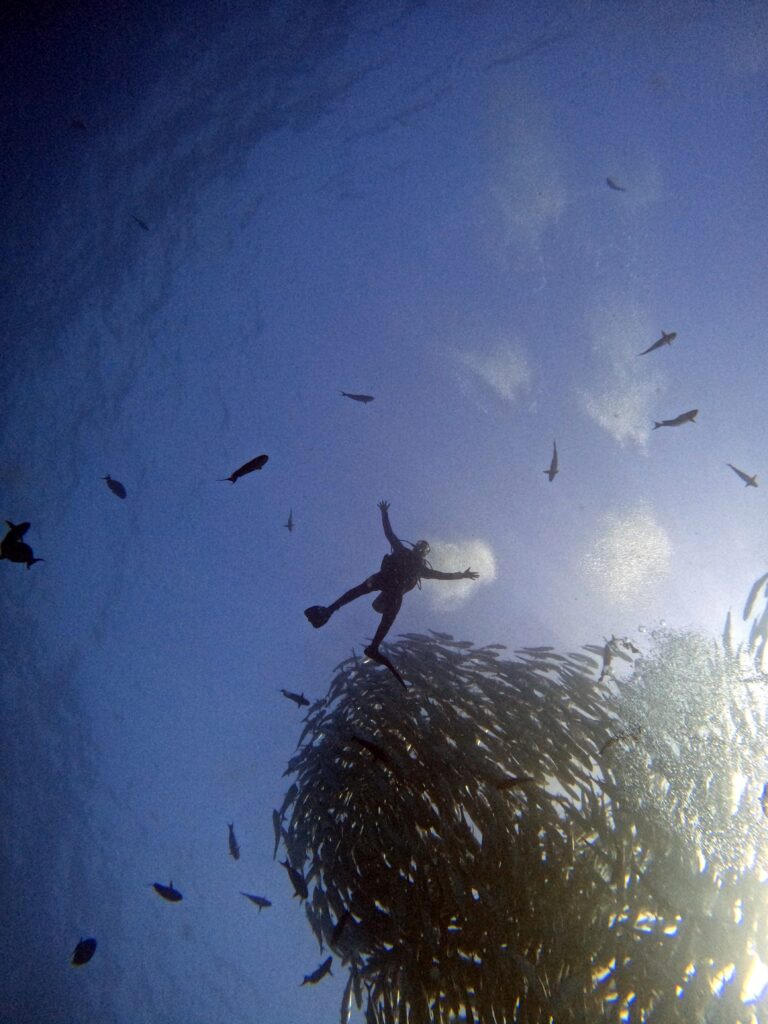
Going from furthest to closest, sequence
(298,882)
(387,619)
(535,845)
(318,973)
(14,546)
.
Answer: (318,973)
(387,619)
(14,546)
(298,882)
(535,845)

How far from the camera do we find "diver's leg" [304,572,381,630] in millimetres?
6879

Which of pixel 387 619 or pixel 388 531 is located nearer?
pixel 387 619

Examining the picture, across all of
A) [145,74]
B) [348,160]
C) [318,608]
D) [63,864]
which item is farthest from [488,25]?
[63,864]

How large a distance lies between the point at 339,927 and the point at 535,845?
2.11 meters

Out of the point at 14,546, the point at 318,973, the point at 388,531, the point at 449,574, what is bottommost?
the point at 318,973

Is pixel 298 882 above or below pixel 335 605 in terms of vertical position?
below

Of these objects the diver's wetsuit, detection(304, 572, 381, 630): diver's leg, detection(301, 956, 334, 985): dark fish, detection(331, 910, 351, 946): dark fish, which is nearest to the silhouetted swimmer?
detection(304, 572, 381, 630): diver's leg

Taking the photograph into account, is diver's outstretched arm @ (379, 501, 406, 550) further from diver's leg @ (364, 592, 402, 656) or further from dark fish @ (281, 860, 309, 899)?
dark fish @ (281, 860, 309, 899)

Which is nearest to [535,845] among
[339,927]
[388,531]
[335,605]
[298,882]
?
[339,927]

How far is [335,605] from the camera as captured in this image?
7.33 m

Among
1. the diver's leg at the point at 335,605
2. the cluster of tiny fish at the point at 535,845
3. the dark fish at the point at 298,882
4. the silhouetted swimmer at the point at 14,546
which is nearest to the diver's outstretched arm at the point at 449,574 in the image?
the diver's leg at the point at 335,605

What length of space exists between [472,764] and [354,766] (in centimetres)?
132

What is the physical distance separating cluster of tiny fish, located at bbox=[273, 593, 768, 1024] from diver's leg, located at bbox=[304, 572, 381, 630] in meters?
1.16

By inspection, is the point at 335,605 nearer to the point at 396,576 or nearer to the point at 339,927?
the point at 396,576
